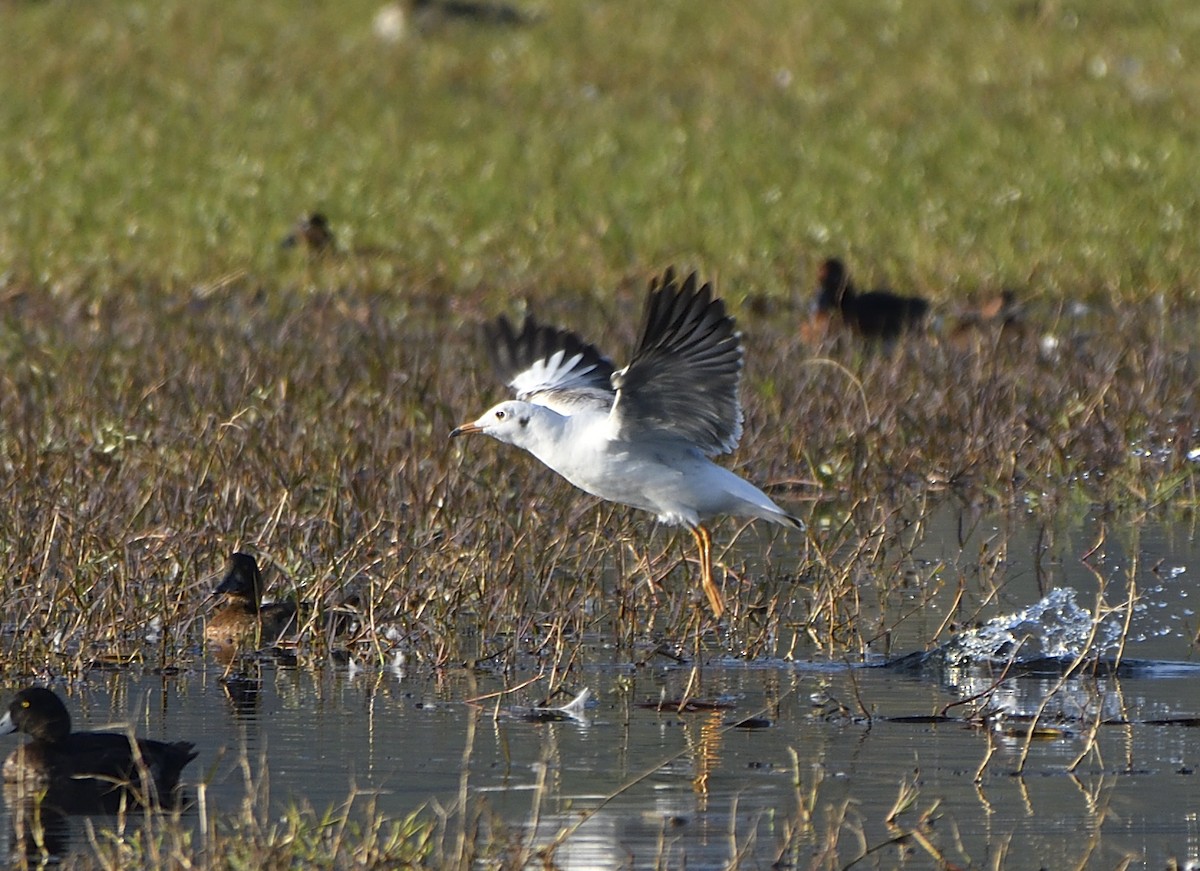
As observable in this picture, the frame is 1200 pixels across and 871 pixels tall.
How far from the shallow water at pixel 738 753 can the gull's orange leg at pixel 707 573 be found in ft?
0.65

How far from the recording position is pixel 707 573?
7773 millimetres

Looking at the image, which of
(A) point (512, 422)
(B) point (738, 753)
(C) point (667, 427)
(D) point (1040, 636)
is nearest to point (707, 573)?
(C) point (667, 427)

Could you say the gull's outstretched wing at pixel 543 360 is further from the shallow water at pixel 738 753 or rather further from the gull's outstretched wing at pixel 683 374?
the shallow water at pixel 738 753

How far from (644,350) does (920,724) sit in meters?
1.54

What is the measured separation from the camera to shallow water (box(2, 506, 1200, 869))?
5.35 metres

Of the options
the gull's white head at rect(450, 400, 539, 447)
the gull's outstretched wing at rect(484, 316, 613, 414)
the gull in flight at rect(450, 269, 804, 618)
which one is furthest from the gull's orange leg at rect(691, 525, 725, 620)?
the gull's outstretched wing at rect(484, 316, 613, 414)

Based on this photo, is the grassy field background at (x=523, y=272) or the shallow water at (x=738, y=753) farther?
the grassy field background at (x=523, y=272)

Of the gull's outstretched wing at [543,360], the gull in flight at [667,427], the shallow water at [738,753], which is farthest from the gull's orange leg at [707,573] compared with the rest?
the gull's outstretched wing at [543,360]

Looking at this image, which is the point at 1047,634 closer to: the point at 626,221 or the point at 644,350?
the point at 644,350

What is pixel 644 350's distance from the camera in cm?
749

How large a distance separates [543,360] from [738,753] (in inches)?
124

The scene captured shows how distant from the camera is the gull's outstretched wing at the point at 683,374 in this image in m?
7.45

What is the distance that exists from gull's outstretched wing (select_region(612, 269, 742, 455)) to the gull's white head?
306 mm

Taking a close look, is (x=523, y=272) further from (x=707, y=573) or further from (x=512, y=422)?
(x=707, y=573)
